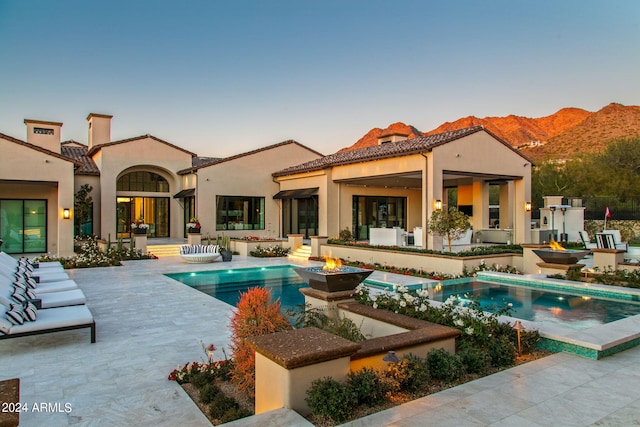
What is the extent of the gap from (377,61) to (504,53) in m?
6.92

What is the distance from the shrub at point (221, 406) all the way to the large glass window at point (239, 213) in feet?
65.2

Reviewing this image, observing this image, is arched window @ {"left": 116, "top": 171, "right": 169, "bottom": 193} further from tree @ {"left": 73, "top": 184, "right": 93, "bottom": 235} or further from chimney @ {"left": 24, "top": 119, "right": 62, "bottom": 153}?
chimney @ {"left": 24, "top": 119, "right": 62, "bottom": 153}

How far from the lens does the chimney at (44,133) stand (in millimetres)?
24156

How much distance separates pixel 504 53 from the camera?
22969 mm

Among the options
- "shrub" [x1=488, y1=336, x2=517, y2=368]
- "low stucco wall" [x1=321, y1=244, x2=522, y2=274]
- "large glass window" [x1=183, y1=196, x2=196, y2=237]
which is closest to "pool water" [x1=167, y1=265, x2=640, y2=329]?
"low stucco wall" [x1=321, y1=244, x2=522, y2=274]

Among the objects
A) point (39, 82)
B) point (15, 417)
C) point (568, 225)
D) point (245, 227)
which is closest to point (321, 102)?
point (245, 227)

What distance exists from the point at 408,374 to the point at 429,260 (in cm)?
1090

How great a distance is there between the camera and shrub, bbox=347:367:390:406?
4.11 meters

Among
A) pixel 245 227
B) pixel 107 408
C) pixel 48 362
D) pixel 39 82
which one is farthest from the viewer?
pixel 245 227

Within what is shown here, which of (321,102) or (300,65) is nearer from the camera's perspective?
(300,65)

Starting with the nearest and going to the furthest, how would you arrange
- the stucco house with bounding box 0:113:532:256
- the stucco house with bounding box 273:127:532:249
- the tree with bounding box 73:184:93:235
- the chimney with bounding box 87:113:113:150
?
the stucco house with bounding box 273:127:532:249 → the stucco house with bounding box 0:113:532:256 → the tree with bounding box 73:184:93:235 → the chimney with bounding box 87:113:113:150

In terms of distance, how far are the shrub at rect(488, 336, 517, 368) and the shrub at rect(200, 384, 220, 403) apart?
11.2 ft

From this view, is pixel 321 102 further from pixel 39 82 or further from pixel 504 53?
pixel 39 82

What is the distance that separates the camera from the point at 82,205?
71.8 ft
